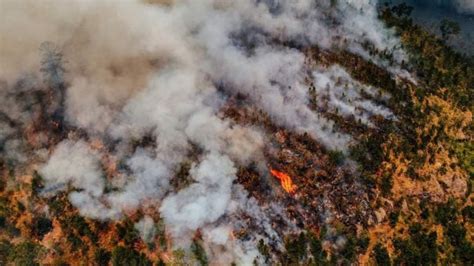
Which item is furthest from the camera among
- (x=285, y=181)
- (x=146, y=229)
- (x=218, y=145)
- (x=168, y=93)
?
(x=168, y=93)

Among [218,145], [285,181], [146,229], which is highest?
[218,145]

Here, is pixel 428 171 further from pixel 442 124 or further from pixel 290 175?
pixel 290 175

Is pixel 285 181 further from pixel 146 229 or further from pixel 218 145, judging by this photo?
pixel 146 229

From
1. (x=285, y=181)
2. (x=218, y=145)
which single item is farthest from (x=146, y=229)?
(x=285, y=181)

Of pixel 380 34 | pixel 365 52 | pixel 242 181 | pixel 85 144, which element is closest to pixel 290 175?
pixel 242 181

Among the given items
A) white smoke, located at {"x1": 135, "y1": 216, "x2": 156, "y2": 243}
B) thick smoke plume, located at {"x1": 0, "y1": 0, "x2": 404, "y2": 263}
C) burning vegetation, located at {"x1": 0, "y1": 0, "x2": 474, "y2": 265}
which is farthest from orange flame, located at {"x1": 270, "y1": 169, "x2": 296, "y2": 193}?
white smoke, located at {"x1": 135, "y1": 216, "x2": 156, "y2": 243}

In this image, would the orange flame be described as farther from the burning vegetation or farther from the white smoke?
the white smoke

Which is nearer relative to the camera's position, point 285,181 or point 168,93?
point 285,181
